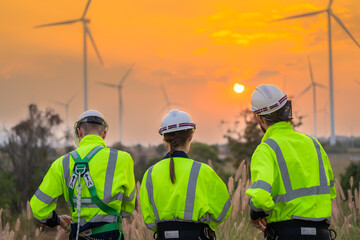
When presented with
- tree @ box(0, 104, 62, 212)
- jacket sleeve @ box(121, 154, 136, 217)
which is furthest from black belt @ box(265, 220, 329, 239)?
tree @ box(0, 104, 62, 212)

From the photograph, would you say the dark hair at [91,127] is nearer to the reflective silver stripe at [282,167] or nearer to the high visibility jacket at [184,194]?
the high visibility jacket at [184,194]

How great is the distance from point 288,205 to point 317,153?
62 centimetres

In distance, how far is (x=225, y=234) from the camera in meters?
8.09

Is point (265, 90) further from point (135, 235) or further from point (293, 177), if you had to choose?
point (135, 235)

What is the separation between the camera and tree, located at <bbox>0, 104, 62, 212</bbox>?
21150 millimetres

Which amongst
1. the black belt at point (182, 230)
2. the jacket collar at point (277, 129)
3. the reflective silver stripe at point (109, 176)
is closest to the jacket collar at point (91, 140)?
the reflective silver stripe at point (109, 176)

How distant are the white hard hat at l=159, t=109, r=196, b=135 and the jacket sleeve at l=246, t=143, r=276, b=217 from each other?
762 millimetres

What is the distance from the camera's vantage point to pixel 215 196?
17.3 feet

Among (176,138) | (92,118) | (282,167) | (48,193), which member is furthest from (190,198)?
(48,193)

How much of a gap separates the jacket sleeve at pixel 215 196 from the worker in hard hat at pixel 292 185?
33 centimetres

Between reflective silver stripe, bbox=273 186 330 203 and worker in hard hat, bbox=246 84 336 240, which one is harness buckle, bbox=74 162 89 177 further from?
reflective silver stripe, bbox=273 186 330 203

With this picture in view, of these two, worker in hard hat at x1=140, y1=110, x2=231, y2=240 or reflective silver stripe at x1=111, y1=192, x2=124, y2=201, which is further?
reflective silver stripe at x1=111, y1=192, x2=124, y2=201

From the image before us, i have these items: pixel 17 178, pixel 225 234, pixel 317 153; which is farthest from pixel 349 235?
pixel 17 178

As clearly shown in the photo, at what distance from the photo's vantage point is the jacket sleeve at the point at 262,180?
4785 mm
